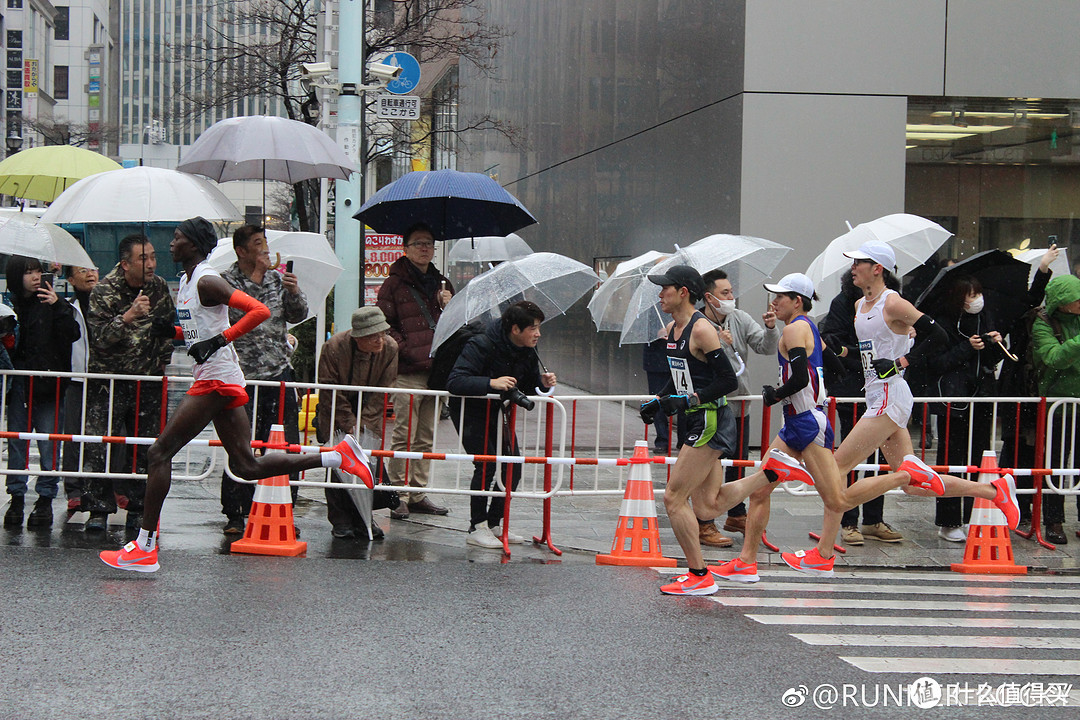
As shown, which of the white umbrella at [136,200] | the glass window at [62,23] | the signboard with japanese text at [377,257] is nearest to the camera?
the white umbrella at [136,200]

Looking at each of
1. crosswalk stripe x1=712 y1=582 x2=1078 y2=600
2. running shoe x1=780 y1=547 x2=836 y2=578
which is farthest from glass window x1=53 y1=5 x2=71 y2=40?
crosswalk stripe x1=712 y1=582 x2=1078 y2=600

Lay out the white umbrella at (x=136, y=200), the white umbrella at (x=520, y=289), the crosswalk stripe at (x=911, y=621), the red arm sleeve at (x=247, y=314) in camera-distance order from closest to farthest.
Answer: the crosswalk stripe at (x=911, y=621) → the red arm sleeve at (x=247, y=314) → the white umbrella at (x=136, y=200) → the white umbrella at (x=520, y=289)

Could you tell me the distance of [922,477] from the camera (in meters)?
7.81

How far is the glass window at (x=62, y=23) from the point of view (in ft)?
359

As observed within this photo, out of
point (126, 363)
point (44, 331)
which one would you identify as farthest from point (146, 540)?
point (44, 331)

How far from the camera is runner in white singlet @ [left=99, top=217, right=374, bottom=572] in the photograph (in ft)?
22.4

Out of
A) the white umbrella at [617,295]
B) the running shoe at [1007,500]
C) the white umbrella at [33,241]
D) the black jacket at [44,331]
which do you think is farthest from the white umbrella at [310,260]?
the running shoe at [1007,500]

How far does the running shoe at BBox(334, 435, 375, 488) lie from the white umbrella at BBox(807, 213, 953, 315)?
4041 mm

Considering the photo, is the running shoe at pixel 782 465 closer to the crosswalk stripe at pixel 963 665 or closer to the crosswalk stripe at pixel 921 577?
the crosswalk stripe at pixel 921 577

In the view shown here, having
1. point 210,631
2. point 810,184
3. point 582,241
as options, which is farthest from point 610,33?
point 210,631

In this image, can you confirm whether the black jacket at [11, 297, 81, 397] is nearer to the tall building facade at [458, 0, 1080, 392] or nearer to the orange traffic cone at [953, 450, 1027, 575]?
the orange traffic cone at [953, 450, 1027, 575]

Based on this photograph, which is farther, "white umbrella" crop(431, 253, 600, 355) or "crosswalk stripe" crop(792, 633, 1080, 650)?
"white umbrella" crop(431, 253, 600, 355)

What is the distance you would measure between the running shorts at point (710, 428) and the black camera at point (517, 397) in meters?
1.25

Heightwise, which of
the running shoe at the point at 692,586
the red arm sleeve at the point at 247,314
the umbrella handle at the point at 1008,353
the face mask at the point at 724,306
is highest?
the face mask at the point at 724,306
